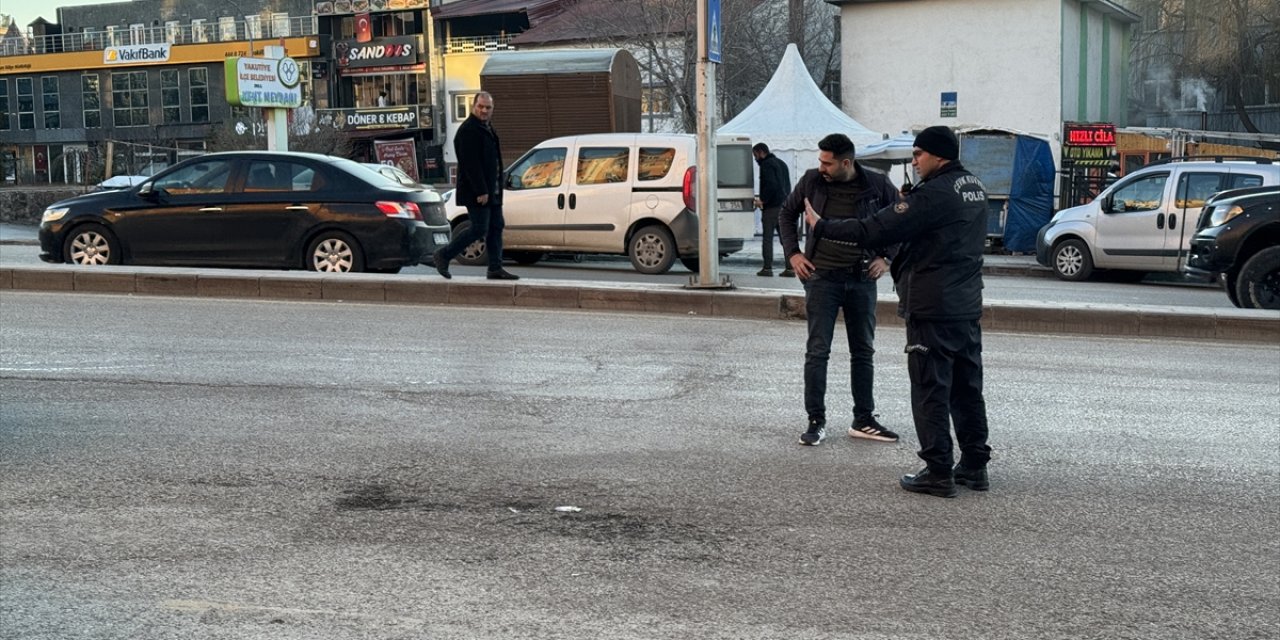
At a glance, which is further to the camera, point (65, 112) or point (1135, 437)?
point (65, 112)

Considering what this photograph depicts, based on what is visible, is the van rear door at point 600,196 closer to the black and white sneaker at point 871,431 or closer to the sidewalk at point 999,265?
the sidewalk at point 999,265

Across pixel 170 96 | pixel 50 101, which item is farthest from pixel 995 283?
pixel 50 101

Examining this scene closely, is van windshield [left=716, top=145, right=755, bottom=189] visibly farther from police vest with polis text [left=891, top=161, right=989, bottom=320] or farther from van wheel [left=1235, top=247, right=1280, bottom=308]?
police vest with polis text [left=891, top=161, right=989, bottom=320]

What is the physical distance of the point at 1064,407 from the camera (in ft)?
28.7

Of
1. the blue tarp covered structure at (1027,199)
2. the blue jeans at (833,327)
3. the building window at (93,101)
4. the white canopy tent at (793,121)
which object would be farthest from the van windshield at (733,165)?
the building window at (93,101)

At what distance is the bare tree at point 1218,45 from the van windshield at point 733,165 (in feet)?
94.7

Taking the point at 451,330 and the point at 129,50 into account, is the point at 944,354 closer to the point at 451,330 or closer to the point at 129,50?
the point at 451,330

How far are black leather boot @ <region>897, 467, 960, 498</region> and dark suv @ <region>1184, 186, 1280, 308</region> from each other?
30.3 feet

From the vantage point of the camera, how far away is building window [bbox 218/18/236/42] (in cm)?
7025

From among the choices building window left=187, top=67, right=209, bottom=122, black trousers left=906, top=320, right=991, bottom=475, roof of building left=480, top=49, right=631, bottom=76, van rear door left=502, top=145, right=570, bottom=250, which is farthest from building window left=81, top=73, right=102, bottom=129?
black trousers left=906, top=320, right=991, bottom=475

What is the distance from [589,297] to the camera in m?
13.7

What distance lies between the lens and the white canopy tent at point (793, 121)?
2764 cm

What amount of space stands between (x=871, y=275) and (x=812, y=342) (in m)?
0.48

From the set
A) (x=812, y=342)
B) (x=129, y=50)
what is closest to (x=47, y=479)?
(x=812, y=342)
